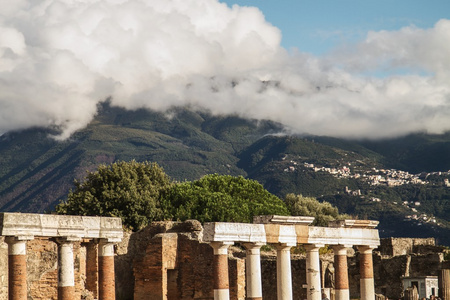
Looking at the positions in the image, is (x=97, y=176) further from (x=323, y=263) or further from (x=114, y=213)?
(x=323, y=263)

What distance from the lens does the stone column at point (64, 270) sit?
3647 cm

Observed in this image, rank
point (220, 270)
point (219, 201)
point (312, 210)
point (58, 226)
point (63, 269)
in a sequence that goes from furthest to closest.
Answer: point (312, 210), point (219, 201), point (220, 270), point (63, 269), point (58, 226)

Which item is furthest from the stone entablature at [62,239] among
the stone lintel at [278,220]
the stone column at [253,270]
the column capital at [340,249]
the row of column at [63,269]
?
the column capital at [340,249]

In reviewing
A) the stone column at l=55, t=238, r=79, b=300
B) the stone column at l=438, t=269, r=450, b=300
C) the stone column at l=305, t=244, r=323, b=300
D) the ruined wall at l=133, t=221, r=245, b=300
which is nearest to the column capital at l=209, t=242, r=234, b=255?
the stone column at l=55, t=238, r=79, b=300

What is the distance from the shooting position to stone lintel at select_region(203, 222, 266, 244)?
39.5 metres


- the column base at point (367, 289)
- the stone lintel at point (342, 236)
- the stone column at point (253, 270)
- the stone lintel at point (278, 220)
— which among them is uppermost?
the stone lintel at point (278, 220)

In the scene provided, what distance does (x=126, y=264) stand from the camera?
164 ft

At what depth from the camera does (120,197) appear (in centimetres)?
7375

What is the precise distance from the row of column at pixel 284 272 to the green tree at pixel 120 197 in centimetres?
2596

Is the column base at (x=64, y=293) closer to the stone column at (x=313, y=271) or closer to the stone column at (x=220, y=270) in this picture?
the stone column at (x=220, y=270)

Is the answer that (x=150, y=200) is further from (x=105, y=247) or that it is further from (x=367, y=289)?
(x=105, y=247)

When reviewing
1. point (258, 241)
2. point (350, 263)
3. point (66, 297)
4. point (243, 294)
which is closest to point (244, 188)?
point (350, 263)

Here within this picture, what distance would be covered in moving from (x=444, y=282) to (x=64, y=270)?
30.4 metres

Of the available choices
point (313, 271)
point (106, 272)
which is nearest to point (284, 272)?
point (313, 271)
